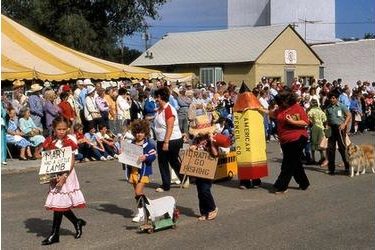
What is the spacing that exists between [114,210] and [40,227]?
1.49 m

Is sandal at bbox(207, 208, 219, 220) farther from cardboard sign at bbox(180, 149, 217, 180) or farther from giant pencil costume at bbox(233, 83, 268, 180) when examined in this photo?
giant pencil costume at bbox(233, 83, 268, 180)

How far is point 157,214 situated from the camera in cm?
838

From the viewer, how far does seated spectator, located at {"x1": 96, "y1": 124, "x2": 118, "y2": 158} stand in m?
17.0

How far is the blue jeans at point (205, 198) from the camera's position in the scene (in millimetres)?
9164

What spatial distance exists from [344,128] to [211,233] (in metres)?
6.47

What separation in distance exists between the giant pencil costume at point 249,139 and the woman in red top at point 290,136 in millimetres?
574

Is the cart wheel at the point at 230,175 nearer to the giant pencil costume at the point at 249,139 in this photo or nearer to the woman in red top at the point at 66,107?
the giant pencil costume at the point at 249,139

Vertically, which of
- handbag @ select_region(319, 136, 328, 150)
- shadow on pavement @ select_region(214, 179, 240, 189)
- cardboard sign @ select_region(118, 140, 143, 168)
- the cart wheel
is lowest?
shadow on pavement @ select_region(214, 179, 240, 189)

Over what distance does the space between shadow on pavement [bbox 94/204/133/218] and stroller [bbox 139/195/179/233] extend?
1170mm

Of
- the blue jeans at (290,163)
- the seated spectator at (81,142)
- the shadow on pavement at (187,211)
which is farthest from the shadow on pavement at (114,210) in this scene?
the seated spectator at (81,142)

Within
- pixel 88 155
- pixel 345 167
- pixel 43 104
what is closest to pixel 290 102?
pixel 345 167

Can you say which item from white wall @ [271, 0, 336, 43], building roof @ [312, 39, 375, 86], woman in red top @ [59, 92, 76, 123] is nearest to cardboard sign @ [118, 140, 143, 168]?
woman in red top @ [59, 92, 76, 123]

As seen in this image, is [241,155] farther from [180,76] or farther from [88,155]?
[180,76]

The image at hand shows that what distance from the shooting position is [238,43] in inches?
1959
